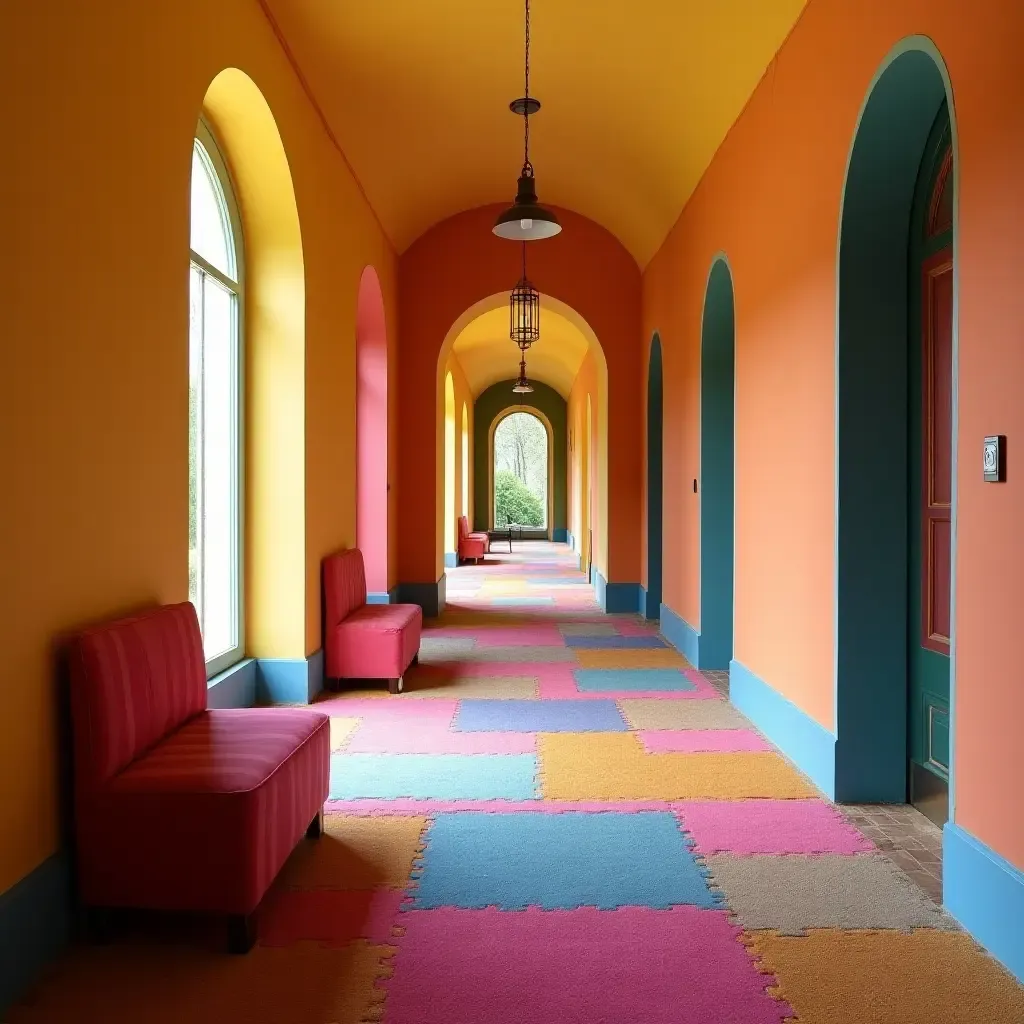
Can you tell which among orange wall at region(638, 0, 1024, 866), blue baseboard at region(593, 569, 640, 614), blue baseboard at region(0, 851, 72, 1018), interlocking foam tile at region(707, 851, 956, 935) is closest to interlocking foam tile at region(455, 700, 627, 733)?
orange wall at region(638, 0, 1024, 866)

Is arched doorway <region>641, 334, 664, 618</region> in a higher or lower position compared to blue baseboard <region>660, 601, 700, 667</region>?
higher

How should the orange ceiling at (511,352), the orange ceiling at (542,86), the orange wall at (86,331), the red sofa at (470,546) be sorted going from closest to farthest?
the orange wall at (86,331) → the orange ceiling at (542,86) → the orange ceiling at (511,352) → the red sofa at (470,546)

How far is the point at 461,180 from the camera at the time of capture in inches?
348

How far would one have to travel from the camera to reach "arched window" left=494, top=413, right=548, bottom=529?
29.1 metres

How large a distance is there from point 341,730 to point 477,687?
141cm

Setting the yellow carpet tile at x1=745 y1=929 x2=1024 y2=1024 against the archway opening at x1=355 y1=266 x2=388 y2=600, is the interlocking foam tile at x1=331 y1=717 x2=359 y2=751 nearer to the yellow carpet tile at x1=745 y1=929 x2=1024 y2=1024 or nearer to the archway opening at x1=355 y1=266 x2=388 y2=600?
the yellow carpet tile at x1=745 y1=929 x2=1024 y2=1024

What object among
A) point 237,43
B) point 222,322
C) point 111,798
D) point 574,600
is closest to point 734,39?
point 237,43

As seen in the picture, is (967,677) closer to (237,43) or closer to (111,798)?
(111,798)

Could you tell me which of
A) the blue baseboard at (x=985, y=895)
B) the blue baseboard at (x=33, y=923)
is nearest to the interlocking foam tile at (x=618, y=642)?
the blue baseboard at (x=985, y=895)

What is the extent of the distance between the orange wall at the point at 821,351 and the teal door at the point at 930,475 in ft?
1.14

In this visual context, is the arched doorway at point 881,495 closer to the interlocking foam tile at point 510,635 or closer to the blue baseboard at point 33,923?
the blue baseboard at point 33,923

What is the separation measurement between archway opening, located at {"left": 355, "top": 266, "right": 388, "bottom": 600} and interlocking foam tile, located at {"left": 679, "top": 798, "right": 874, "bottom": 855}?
558 cm

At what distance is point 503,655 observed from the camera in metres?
7.82

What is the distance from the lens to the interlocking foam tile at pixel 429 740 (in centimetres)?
493
